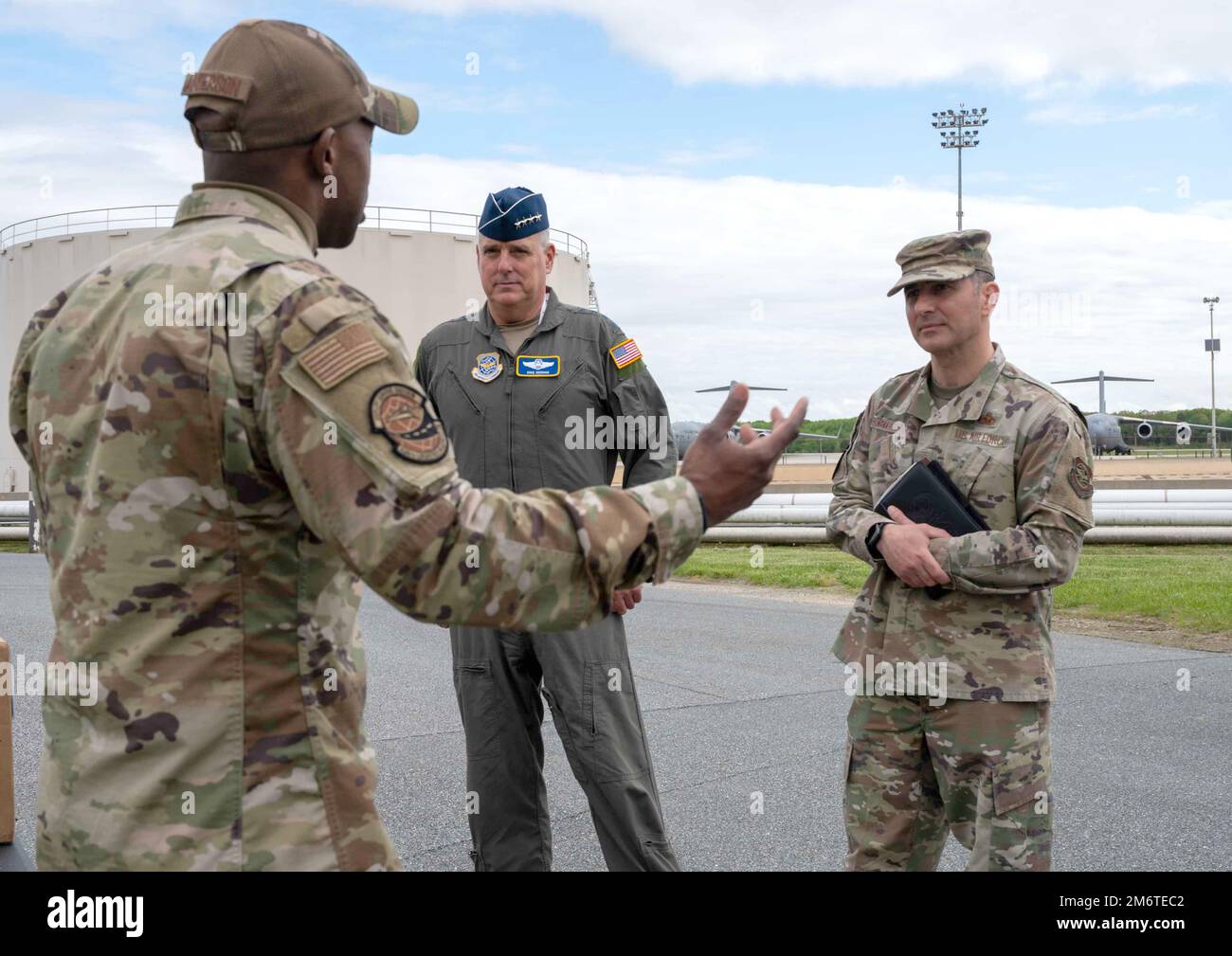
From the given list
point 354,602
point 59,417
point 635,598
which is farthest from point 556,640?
point 59,417

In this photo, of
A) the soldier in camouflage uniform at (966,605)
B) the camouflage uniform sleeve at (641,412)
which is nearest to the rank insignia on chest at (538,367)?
the camouflage uniform sleeve at (641,412)

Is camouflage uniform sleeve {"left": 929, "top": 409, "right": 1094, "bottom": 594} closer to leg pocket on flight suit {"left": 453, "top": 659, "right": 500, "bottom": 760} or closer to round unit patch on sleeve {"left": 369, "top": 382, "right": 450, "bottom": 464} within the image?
leg pocket on flight suit {"left": 453, "top": 659, "right": 500, "bottom": 760}

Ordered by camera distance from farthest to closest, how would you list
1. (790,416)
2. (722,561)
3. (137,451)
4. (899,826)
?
1. (722,561)
2. (899,826)
3. (790,416)
4. (137,451)

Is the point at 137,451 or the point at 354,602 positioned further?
the point at 354,602

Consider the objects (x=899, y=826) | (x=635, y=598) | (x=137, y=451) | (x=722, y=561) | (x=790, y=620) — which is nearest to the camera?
Result: (x=137, y=451)

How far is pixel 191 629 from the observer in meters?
1.61

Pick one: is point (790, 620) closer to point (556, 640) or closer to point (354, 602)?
point (556, 640)

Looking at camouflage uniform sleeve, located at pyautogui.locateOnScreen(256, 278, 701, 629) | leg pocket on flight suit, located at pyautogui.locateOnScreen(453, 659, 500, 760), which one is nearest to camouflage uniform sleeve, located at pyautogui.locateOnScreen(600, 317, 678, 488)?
leg pocket on flight suit, located at pyautogui.locateOnScreen(453, 659, 500, 760)

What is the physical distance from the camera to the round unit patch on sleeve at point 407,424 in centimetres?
150

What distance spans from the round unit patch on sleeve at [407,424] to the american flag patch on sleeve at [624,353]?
2507 mm

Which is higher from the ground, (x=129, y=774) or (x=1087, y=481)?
(x=1087, y=481)

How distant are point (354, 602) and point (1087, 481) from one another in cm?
236

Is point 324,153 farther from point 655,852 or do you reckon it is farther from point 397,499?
point 655,852

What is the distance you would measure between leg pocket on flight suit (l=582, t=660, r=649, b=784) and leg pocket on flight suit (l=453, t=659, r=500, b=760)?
1.14 feet
